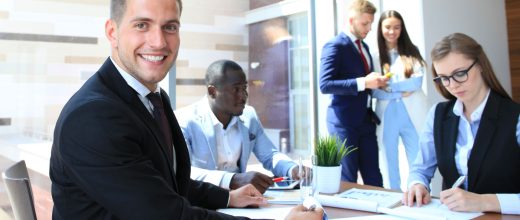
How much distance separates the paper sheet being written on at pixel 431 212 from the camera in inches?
51.4

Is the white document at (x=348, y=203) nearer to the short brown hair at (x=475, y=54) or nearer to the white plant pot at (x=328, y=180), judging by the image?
the white plant pot at (x=328, y=180)

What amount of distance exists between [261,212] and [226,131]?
82 cm

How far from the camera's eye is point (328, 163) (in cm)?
175

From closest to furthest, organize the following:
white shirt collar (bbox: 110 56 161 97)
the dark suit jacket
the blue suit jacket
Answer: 1. white shirt collar (bbox: 110 56 161 97)
2. the blue suit jacket
3. the dark suit jacket

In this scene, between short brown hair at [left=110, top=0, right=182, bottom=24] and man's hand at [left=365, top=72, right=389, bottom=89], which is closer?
short brown hair at [left=110, top=0, right=182, bottom=24]

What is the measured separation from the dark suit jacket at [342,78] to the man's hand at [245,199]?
1668 millimetres

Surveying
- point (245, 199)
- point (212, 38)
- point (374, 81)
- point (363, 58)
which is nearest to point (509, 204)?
point (245, 199)

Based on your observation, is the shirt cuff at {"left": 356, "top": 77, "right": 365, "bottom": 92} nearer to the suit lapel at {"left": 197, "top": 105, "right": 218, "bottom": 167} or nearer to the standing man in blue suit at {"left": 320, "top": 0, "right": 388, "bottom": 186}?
the standing man in blue suit at {"left": 320, "top": 0, "right": 388, "bottom": 186}

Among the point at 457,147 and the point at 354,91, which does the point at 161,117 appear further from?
the point at 354,91

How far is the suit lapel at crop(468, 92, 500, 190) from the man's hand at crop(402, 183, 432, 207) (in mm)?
261

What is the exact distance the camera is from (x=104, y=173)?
91cm

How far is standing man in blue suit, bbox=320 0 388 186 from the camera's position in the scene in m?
2.99

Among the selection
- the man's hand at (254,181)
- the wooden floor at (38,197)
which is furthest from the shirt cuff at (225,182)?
the wooden floor at (38,197)

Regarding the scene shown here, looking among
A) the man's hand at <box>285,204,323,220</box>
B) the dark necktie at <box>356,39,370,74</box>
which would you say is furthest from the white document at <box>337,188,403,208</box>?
the dark necktie at <box>356,39,370,74</box>
